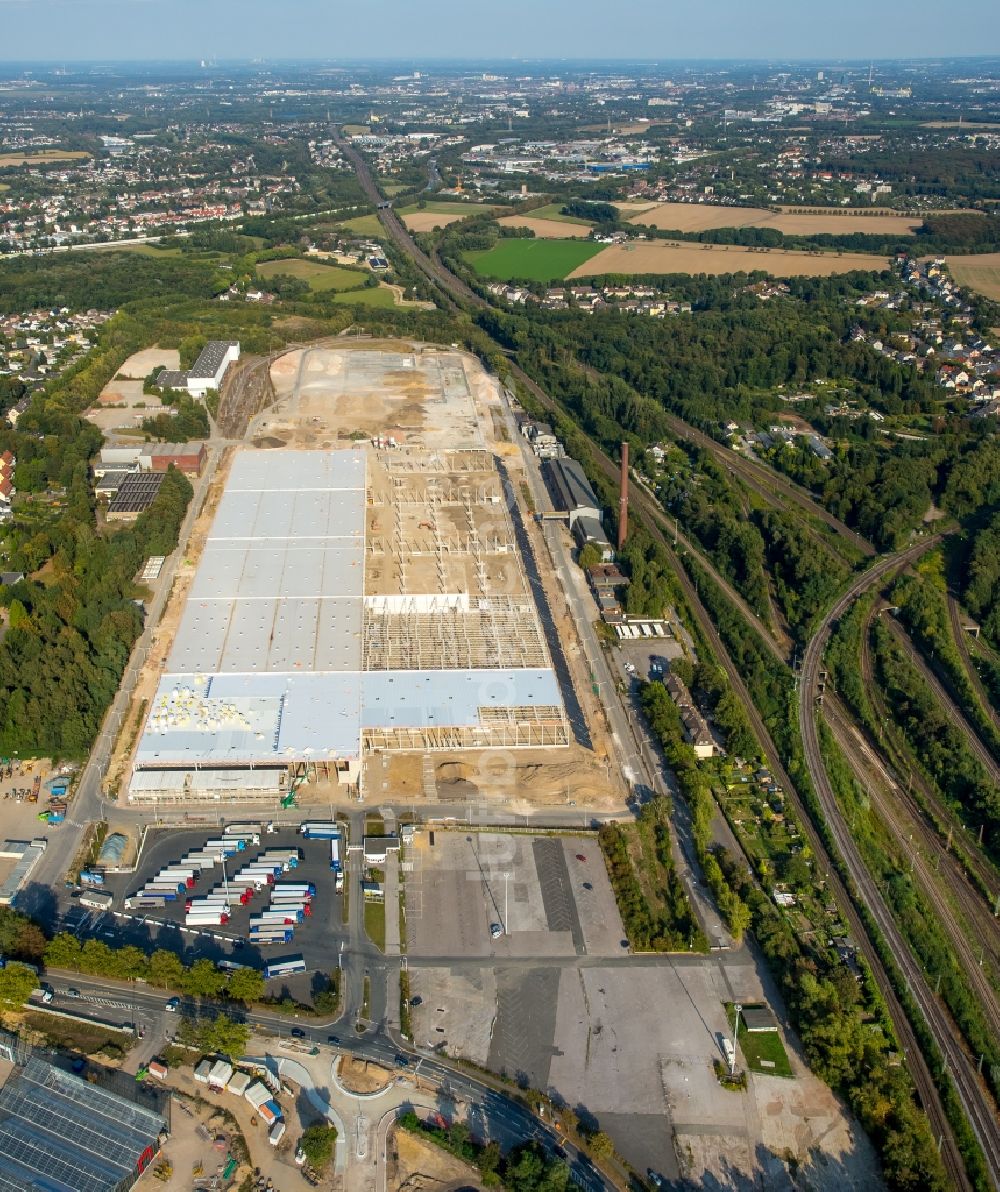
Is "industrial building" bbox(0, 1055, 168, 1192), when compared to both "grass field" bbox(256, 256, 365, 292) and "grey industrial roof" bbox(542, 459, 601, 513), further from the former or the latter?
"grass field" bbox(256, 256, 365, 292)

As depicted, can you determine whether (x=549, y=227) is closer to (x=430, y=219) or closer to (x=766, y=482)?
(x=430, y=219)

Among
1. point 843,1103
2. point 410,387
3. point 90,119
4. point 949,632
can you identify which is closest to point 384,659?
point 843,1103

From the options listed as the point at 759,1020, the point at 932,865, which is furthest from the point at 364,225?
the point at 759,1020

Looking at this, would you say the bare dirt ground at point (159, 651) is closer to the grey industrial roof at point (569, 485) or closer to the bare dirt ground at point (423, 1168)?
the bare dirt ground at point (423, 1168)

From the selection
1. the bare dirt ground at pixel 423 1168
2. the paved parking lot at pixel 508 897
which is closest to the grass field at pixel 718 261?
the paved parking lot at pixel 508 897

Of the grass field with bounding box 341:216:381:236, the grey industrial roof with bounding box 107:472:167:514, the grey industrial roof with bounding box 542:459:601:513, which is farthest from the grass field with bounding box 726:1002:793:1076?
the grass field with bounding box 341:216:381:236

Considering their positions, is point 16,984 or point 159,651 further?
point 159,651

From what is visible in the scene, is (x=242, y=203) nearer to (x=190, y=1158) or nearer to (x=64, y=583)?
(x=64, y=583)
